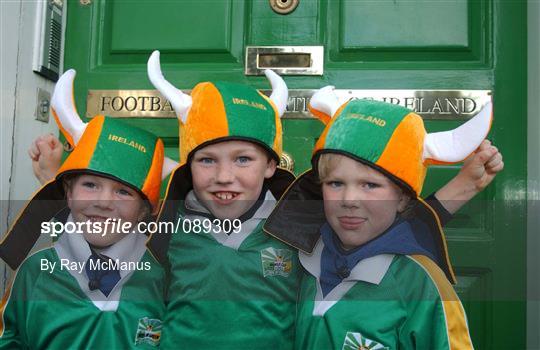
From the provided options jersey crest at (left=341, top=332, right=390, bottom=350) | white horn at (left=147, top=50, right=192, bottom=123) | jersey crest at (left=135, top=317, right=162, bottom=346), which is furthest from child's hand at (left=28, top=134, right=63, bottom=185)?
jersey crest at (left=341, top=332, right=390, bottom=350)

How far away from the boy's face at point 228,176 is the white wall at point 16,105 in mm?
715

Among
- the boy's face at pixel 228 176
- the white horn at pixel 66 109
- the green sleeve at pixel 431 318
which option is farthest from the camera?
the white horn at pixel 66 109

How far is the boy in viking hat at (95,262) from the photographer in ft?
4.19

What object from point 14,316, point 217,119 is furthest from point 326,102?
point 14,316

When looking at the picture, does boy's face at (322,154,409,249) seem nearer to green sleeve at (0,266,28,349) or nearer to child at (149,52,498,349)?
child at (149,52,498,349)

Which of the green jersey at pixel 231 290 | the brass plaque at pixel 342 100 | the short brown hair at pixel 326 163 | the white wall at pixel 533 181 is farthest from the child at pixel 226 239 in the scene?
the white wall at pixel 533 181

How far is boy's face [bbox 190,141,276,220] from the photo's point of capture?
4.17 ft

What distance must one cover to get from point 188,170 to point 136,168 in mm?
115

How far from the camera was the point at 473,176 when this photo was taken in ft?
4.38

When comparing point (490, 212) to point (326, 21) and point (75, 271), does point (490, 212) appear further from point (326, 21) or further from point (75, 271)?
point (75, 271)

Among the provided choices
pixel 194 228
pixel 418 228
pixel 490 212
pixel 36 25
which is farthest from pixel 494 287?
pixel 36 25

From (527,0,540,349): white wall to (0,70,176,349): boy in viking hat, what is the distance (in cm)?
100

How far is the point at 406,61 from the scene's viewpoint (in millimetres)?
1775

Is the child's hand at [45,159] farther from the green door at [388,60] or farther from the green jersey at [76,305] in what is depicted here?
the green door at [388,60]
